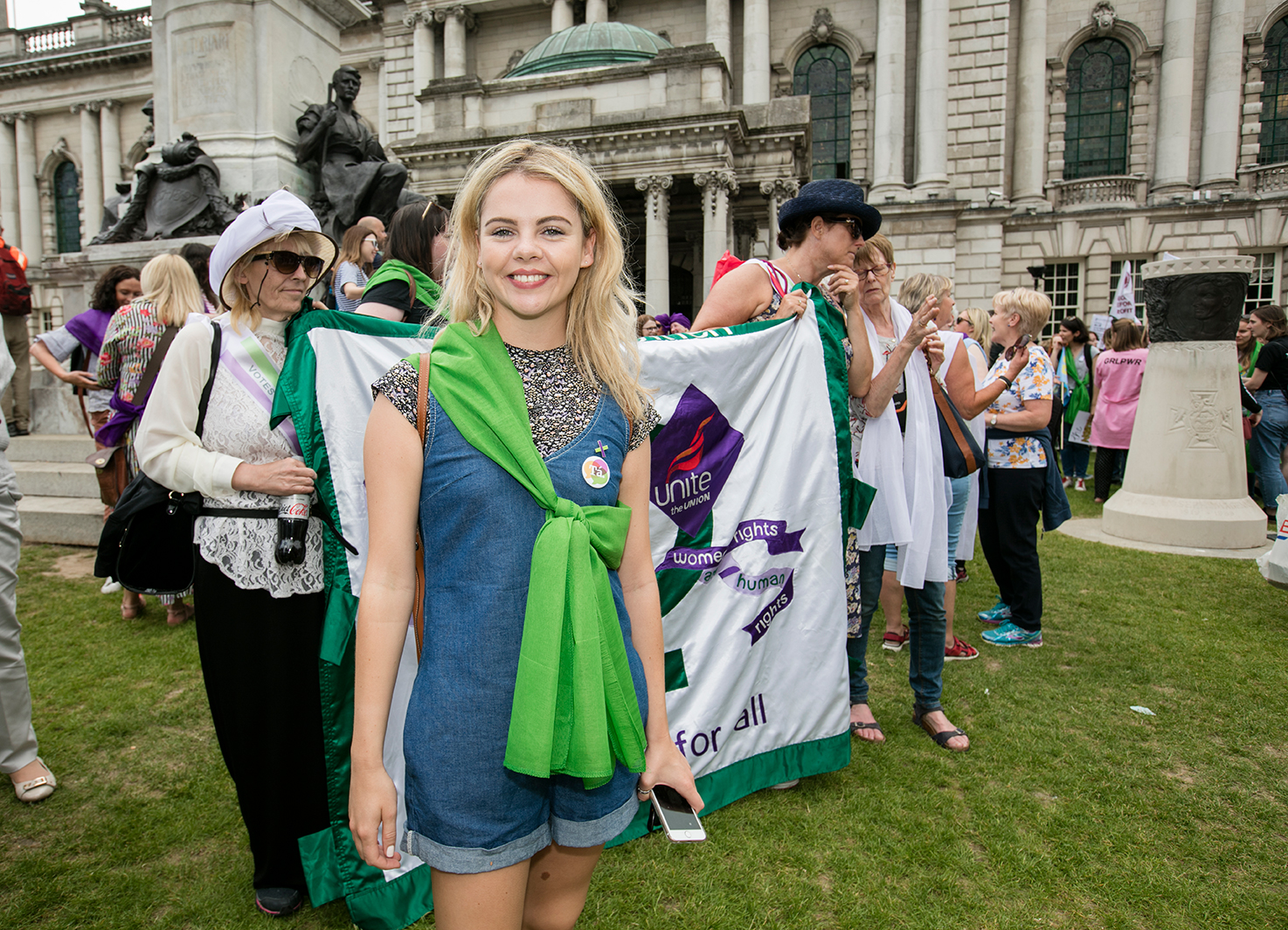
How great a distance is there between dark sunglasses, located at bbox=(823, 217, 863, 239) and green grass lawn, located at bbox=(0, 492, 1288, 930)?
2.59 m

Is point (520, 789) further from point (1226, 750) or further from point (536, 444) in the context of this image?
point (1226, 750)

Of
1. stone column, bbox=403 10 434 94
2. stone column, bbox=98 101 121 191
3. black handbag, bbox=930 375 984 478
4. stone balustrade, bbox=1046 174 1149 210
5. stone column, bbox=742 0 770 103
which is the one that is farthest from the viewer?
stone column, bbox=98 101 121 191

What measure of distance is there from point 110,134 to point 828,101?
41033mm

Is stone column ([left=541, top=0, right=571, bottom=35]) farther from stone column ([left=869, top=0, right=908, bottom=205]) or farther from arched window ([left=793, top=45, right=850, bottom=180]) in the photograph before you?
stone column ([left=869, top=0, right=908, bottom=205])

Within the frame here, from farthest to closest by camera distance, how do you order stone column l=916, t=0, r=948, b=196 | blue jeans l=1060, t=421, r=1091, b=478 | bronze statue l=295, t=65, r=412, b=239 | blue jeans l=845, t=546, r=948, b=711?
stone column l=916, t=0, r=948, b=196, blue jeans l=1060, t=421, r=1091, b=478, bronze statue l=295, t=65, r=412, b=239, blue jeans l=845, t=546, r=948, b=711

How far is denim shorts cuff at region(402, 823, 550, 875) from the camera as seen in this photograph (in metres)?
1.43

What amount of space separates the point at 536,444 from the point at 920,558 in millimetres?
2742

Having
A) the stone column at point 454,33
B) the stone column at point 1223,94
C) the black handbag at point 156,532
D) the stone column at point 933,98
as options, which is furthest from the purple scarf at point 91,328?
the stone column at point 1223,94

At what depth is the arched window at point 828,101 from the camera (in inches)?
1253

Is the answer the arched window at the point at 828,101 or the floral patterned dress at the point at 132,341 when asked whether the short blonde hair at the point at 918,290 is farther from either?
the arched window at the point at 828,101

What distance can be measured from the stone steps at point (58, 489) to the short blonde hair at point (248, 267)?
5.79m

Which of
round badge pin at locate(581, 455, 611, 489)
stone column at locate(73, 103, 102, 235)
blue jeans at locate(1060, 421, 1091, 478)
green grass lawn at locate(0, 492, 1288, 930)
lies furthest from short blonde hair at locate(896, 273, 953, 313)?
stone column at locate(73, 103, 102, 235)

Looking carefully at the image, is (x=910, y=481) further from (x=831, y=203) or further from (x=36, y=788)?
(x=36, y=788)

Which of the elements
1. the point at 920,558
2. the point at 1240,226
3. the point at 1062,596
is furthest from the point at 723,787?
the point at 1240,226
